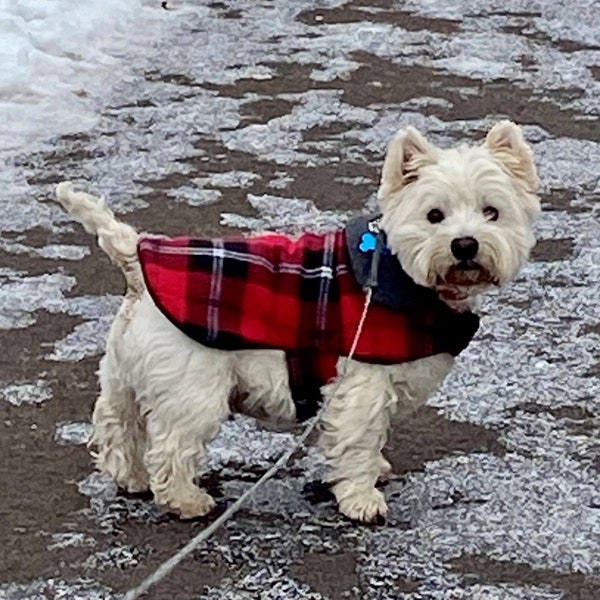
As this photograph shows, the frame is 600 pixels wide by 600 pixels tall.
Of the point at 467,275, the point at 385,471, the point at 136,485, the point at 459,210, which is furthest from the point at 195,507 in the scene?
the point at 459,210

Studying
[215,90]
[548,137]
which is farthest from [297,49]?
[548,137]

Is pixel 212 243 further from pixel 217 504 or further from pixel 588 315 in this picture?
pixel 588 315

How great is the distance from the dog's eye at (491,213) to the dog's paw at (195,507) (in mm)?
1187

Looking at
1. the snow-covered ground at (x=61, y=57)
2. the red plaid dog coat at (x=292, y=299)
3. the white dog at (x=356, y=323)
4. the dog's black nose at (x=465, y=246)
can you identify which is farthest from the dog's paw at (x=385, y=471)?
the snow-covered ground at (x=61, y=57)

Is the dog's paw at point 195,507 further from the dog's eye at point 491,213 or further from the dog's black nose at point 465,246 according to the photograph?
the dog's eye at point 491,213

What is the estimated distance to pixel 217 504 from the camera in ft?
16.9

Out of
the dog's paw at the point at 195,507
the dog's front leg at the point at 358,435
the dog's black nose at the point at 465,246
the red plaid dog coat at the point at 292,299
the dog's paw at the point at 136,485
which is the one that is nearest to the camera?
the dog's black nose at the point at 465,246

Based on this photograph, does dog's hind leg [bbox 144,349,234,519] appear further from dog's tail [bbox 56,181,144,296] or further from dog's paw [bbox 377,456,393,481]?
dog's paw [bbox 377,456,393,481]

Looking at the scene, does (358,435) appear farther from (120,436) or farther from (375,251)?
(120,436)

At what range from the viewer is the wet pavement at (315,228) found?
4.82 meters

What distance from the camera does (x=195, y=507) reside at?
500 centimetres

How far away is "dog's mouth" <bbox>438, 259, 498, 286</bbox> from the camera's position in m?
4.62

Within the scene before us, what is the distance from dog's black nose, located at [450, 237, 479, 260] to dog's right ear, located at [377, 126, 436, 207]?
0.87ft

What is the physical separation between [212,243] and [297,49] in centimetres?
635
